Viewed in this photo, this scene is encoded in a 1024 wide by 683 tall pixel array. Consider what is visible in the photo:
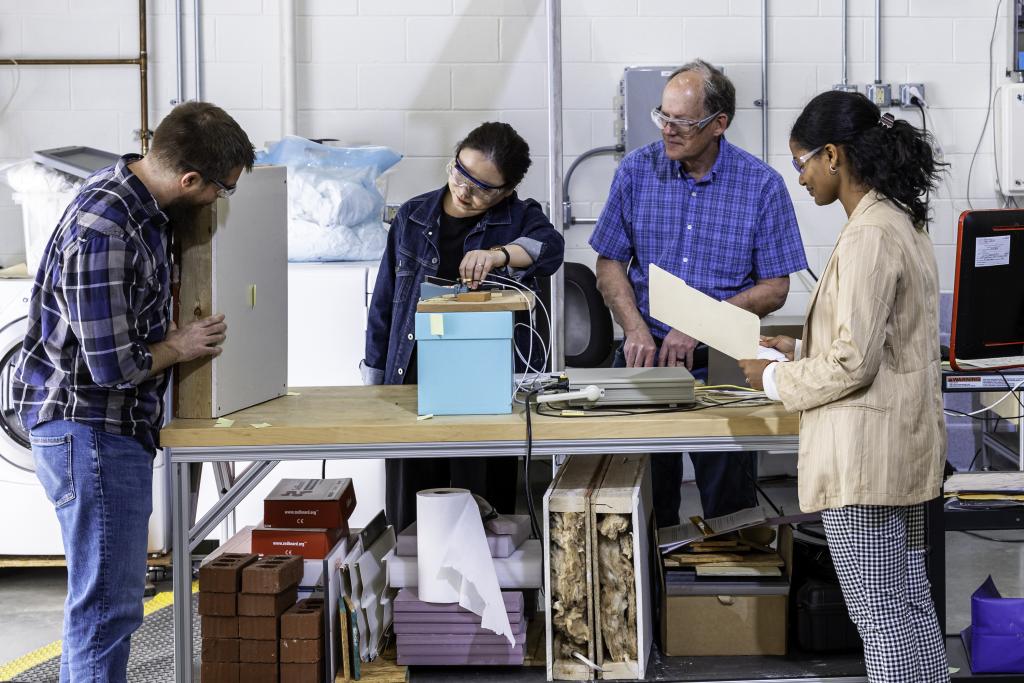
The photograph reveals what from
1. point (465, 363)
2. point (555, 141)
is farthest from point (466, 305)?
point (555, 141)

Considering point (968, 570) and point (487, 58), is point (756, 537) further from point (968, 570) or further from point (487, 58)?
point (487, 58)

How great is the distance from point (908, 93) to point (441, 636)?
342cm

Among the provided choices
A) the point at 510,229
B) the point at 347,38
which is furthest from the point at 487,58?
the point at 510,229

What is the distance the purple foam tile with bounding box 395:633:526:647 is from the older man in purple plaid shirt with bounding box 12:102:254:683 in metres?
0.58

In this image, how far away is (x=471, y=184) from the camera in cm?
256

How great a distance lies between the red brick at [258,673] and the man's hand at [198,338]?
0.70 m

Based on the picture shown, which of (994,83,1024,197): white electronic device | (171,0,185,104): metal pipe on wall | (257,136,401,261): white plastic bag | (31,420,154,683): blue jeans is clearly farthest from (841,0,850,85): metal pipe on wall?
(31,420,154,683): blue jeans

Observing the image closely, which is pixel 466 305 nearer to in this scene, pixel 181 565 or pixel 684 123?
pixel 181 565

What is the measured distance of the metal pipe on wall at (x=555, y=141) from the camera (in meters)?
3.23

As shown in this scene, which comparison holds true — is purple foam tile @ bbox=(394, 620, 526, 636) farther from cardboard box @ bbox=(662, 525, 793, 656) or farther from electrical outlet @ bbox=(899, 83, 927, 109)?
electrical outlet @ bbox=(899, 83, 927, 109)

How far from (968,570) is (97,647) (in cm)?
307

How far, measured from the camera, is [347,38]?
15.0 feet

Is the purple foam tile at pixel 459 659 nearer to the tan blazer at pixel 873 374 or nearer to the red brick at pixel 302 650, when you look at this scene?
the red brick at pixel 302 650

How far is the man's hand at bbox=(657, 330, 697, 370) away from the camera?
2900 mm
